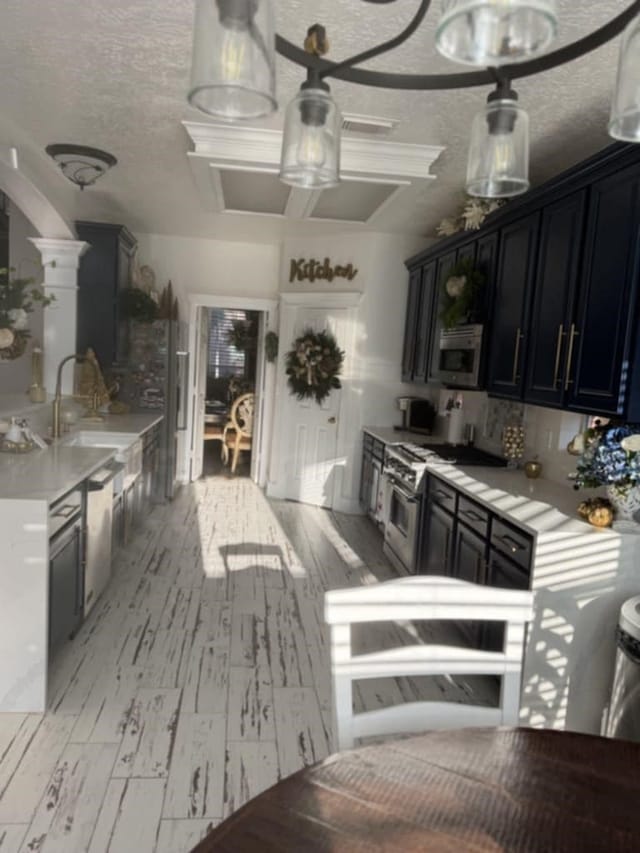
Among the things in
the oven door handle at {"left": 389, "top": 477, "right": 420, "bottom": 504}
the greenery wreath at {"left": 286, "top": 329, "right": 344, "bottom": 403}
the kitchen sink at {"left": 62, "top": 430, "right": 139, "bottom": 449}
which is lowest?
the oven door handle at {"left": 389, "top": 477, "right": 420, "bottom": 504}

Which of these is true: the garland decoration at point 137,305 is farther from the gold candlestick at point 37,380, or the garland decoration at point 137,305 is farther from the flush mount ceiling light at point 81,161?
the flush mount ceiling light at point 81,161

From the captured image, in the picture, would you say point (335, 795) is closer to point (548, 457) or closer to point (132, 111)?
point (548, 457)

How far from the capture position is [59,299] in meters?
5.16

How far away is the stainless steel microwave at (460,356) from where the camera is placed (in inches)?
151

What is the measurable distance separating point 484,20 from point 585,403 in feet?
7.18

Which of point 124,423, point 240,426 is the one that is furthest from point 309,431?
point 124,423

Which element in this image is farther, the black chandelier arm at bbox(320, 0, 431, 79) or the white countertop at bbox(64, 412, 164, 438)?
the white countertop at bbox(64, 412, 164, 438)

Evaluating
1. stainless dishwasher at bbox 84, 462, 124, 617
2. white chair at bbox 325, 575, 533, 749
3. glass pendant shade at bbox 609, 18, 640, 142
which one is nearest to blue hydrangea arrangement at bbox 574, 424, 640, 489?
white chair at bbox 325, 575, 533, 749

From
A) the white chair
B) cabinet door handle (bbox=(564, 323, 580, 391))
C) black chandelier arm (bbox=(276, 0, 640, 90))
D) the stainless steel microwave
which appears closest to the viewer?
black chandelier arm (bbox=(276, 0, 640, 90))

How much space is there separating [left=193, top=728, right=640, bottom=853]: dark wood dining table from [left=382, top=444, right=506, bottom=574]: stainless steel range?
2.64 metres

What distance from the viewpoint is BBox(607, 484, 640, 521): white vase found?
240 centimetres

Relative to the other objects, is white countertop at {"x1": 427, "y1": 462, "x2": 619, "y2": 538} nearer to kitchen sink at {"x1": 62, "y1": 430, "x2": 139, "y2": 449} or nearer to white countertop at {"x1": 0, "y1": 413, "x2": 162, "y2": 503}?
white countertop at {"x1": 0, "y1": 413, "x2": 162, "y2": 503}

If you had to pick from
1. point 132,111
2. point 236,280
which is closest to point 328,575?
point 132,111

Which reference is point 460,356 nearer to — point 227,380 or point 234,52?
point 234,52
